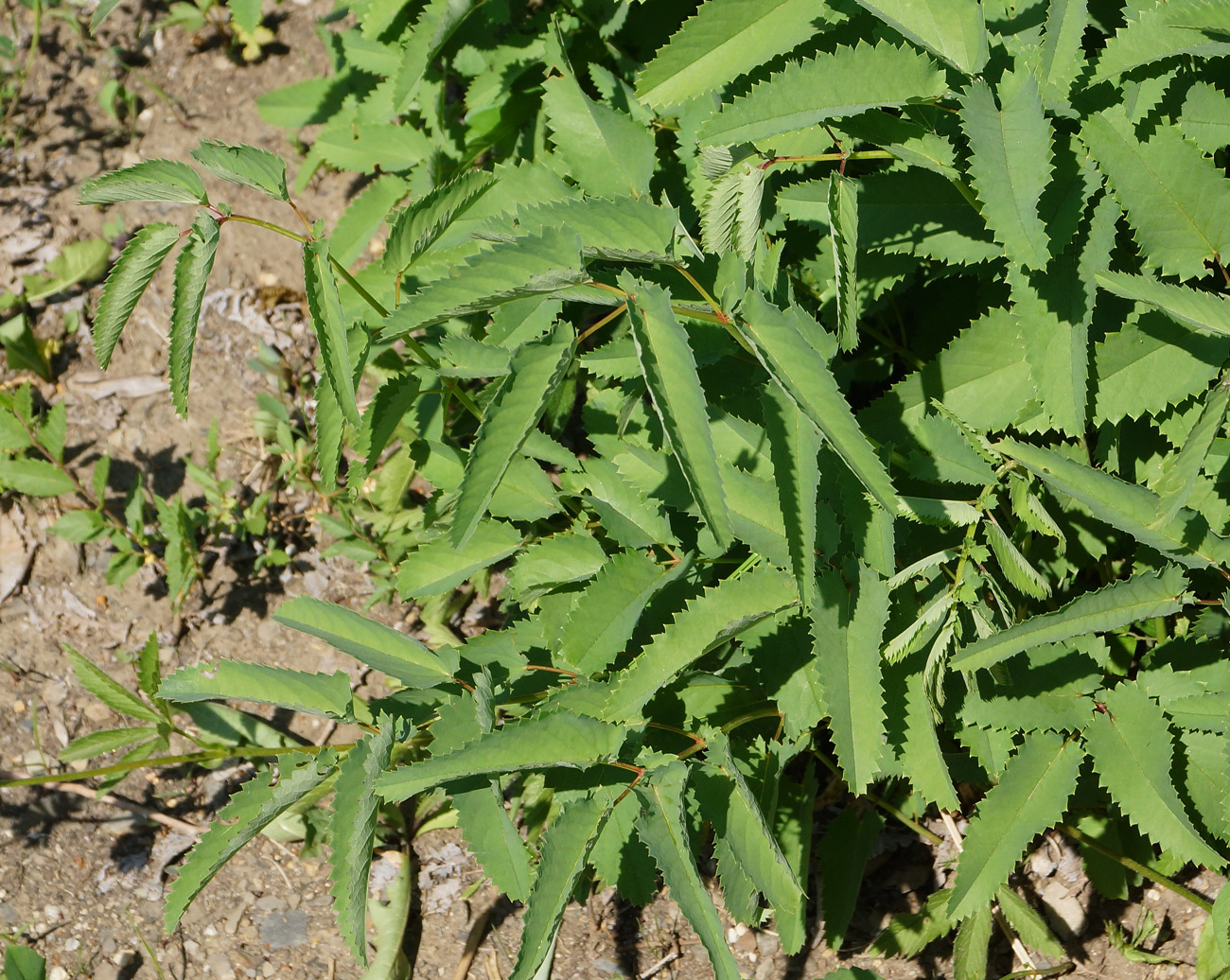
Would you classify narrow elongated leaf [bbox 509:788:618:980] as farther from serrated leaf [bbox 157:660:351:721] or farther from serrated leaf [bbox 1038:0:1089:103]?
serrated leaf [bbox 1038:0:1089:103]

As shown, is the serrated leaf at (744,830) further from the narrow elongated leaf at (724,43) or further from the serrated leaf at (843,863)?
the narrow elongated leaf at (724,43)

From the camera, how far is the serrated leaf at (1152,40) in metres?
1.39

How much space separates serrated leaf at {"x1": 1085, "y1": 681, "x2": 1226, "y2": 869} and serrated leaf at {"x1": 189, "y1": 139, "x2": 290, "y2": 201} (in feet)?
5.08

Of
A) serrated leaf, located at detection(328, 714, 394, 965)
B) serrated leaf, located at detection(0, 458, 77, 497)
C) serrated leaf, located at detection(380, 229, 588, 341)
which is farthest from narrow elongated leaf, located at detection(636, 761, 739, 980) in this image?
serrated leaf, located at detection(0, 458, 77, 497)

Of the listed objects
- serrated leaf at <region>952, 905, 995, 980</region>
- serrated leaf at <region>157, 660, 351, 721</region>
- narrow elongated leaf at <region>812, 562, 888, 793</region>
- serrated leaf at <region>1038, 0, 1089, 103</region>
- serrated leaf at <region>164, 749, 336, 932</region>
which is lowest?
serrated leaf at <region>952, 905, 995, 980</region>

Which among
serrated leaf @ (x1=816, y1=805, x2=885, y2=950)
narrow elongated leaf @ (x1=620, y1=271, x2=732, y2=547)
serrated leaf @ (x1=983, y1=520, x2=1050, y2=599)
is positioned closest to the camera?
narrow elongated leaf @ (x1=620, y1=271, x2=732, y2=547)

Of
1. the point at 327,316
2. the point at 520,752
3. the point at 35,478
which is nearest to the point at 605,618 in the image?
the point at 520,752

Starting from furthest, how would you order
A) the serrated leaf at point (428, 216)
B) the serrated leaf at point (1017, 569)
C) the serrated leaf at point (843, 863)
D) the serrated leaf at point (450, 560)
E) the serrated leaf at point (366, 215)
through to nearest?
the serrated leaf at point (366, 215) → the serrated leaf at point (843, 863) → the serrated leaf at point (450, 560) → the serrated leaf at point (428, 216) → the serrated leaf at point (1017, 569)

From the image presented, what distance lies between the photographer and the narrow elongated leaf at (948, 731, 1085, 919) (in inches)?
62.7

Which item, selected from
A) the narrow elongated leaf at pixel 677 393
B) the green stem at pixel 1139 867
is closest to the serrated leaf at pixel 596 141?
the narrow elongated leaf at pixel 677 393

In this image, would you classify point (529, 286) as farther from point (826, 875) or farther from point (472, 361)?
point (826, 875)

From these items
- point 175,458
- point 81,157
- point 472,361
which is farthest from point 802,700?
point 81,157

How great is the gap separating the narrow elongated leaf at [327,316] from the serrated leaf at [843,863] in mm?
1482

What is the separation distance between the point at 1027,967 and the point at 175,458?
2.78 meters
